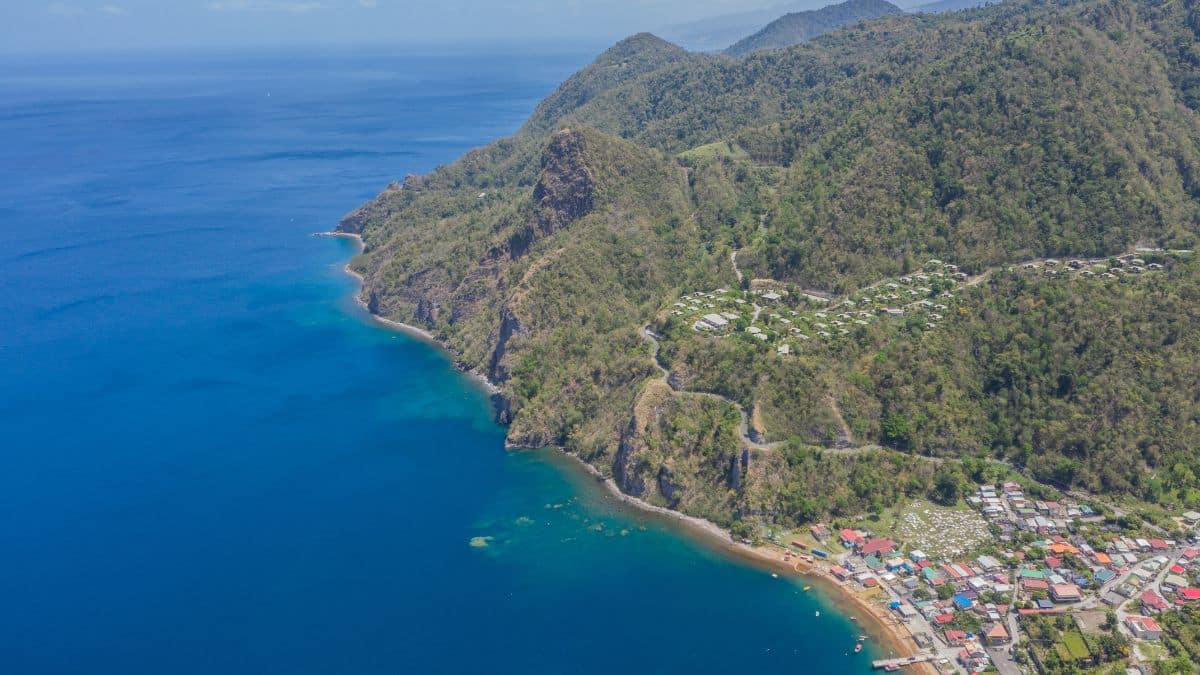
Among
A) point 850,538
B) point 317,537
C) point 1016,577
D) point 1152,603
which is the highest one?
point 1152,603

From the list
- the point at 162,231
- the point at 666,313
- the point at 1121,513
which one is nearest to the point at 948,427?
the point at 1121,513

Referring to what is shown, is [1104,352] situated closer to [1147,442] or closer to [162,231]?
[1147,442]

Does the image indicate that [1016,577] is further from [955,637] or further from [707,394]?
[707,394]

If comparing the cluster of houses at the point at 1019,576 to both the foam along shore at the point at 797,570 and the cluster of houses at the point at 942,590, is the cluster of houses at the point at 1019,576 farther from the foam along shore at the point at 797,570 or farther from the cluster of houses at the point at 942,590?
the foam along shore at the point at 797,570

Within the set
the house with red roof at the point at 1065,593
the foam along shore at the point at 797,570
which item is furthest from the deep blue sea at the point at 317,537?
the house with red roof at the point at 1065,593

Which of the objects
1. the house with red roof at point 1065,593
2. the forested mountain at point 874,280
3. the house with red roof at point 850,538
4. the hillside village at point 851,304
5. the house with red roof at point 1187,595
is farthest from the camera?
the hillside village at point 851,304

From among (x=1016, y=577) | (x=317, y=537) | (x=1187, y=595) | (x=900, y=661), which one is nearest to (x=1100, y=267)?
(x=1187, y=595)
